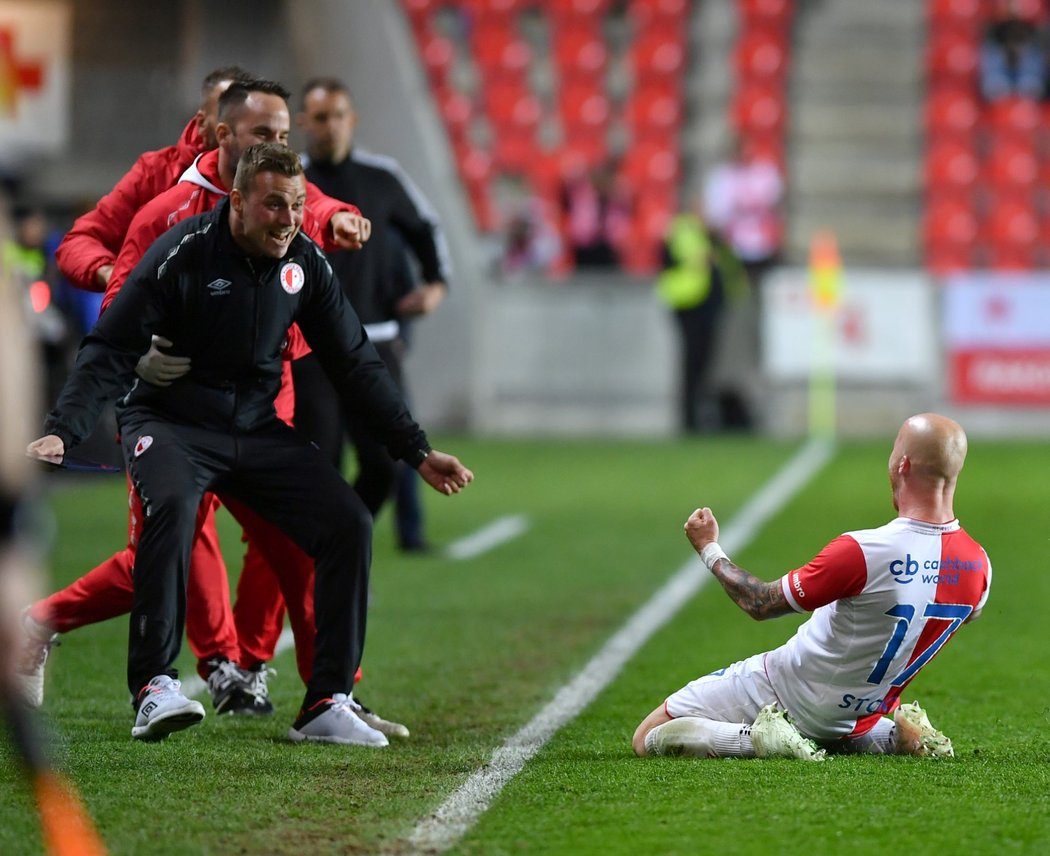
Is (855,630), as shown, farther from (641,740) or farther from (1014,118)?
(1014,118)

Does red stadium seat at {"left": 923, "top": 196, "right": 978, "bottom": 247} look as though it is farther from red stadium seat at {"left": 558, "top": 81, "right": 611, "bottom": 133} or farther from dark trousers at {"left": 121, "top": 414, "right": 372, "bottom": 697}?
dark trousers at {"left": 121, "top": 414, "right": 372, "bottom": 697}

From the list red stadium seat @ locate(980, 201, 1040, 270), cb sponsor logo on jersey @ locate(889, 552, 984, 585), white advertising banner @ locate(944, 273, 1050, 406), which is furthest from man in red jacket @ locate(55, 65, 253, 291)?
red stadium seat @ locate(980, 201, 1040, 270)

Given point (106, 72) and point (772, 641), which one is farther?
Result: point (106, 72)

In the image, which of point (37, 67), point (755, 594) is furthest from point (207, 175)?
point (37, 67)

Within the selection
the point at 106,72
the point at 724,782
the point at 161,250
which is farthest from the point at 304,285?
the point at 106,72

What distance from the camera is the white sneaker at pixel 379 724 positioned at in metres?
5.70

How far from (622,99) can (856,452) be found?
737 cm

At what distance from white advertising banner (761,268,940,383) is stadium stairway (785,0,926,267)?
9.58 ft

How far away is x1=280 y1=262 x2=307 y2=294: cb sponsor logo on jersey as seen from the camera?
541 cm

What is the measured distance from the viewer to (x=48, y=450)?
16.3ft

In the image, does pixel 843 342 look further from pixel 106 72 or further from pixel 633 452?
pixel 106 72

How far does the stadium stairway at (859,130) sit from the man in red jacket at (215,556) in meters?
16.2

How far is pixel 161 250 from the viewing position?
5.34 metres

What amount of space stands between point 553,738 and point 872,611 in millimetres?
1144
